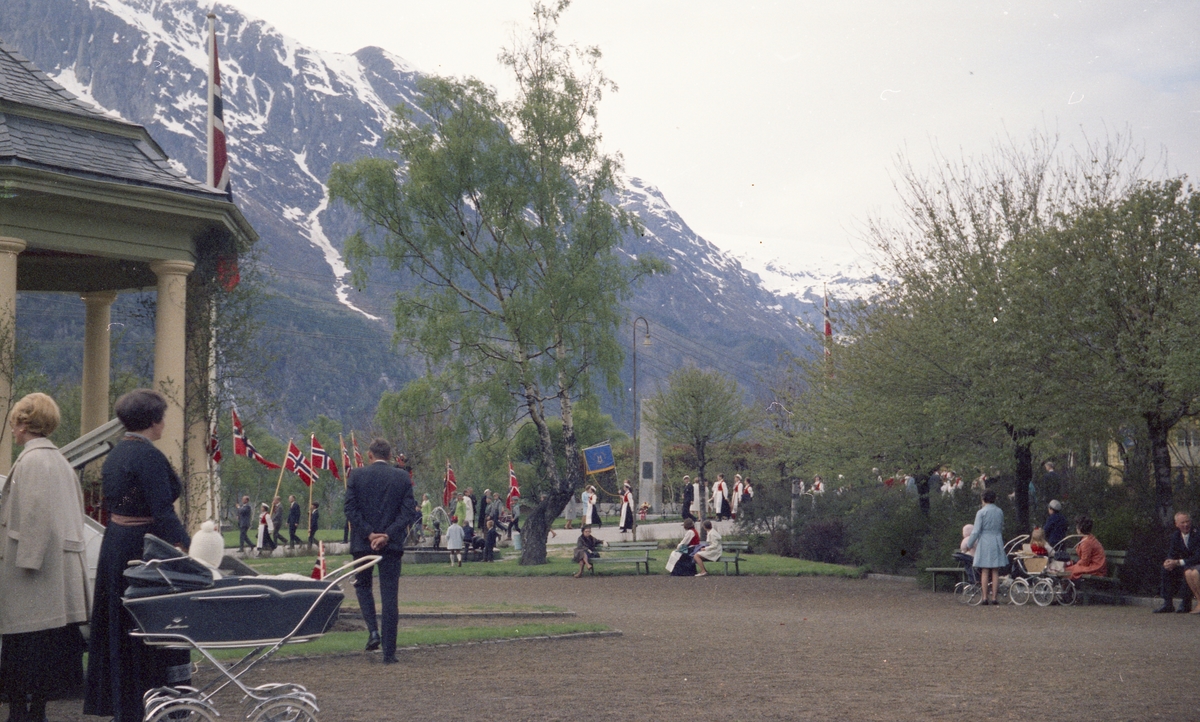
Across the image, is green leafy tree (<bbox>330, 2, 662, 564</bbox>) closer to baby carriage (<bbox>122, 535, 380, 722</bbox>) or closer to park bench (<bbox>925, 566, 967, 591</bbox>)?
park bench (<bbox>925, 566, 967, 591</bbox>)

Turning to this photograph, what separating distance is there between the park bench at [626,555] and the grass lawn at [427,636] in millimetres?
12191

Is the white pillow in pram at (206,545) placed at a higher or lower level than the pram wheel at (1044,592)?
higher

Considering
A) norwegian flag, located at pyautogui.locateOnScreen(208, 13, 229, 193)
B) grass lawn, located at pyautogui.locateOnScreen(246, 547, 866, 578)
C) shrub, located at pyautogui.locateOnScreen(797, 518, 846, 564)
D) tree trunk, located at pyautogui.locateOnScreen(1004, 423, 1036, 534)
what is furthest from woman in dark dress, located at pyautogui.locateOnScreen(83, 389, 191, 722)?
shrub, located at pyautogui.locateOnScreen(797, 518, 846, 564)

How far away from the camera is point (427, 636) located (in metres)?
11.6

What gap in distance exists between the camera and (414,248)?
2802cm

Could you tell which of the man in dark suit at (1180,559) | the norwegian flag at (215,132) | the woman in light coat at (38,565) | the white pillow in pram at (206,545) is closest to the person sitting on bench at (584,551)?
the norwegian flag at (215,132)

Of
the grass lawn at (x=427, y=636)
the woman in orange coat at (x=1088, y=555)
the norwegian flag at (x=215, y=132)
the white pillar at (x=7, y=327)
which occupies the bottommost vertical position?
the grass lawn at (x=427, y=636)

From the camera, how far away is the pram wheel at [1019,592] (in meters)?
18.0

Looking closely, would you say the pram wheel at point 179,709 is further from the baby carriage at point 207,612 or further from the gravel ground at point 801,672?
the gravel ground at point 801,672

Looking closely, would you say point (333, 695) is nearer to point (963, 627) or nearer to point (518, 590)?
point (963, 627)

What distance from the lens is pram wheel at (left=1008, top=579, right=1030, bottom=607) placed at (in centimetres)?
1802

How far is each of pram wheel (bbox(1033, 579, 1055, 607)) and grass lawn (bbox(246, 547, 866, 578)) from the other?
6995 mm

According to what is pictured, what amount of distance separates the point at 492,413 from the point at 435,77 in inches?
318

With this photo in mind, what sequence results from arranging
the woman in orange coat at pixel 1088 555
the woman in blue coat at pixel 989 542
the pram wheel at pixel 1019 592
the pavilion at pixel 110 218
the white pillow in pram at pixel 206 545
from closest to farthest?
the white pillow in pram at pixel 206 545
the pavilion at pixel 110 218
the woman in orange coat at pixel 1088 555
the woman in blue coat at pixel 989 542
the pram wheel at pixel 1019 592
